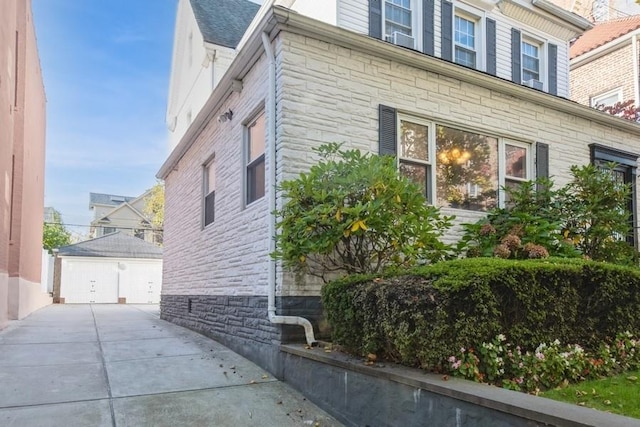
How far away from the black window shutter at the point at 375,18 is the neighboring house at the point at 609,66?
9.68m

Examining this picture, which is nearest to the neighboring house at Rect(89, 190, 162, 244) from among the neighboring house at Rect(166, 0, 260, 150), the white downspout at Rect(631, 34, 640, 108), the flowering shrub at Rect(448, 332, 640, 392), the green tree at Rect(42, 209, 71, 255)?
the green tree at Rect(42, 209, 71, 255)

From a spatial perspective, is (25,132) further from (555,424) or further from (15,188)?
(555,424)

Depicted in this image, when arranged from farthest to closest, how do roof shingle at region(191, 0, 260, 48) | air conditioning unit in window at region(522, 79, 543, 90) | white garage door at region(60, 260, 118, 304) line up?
white garage door at region(60, 260, 118, 304)
roof shingle at region(191, 0, 260, 48)
air conditioning unit in window at region(522, 79, 543, 90)

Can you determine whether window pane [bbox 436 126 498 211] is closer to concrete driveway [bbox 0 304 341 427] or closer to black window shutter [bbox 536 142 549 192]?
black window shutter [bbox 536 142 549 192]

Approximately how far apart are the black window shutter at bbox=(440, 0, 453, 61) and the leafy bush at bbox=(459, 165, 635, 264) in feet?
10.4

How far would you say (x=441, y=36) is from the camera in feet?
29.3

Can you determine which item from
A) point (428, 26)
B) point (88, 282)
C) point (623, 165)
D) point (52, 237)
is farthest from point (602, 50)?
point (52, 237)

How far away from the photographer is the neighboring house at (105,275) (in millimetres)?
22266

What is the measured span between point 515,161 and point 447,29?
3022 millimetres

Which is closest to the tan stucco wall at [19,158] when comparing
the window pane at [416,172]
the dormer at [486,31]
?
the dormer at [486,31]

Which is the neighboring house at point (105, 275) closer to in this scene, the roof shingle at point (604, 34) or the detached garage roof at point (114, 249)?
the detached garage roof at point (114, 249)

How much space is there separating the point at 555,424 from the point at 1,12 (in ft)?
35.5

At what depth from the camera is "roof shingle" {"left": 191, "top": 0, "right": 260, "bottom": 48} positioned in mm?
12828

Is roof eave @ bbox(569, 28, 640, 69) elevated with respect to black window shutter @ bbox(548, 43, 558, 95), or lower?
elevated
